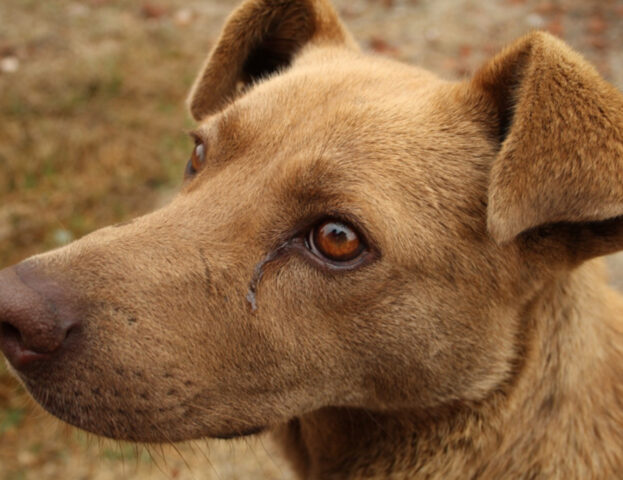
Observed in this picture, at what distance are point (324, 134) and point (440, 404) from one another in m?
1.25

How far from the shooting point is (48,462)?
189 inches

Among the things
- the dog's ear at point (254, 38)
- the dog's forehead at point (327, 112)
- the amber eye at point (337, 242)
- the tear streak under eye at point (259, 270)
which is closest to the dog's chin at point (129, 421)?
the tear streak under eye at point (259, 270)

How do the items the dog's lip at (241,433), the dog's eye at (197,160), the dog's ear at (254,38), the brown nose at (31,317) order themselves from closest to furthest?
the brown nose at (31,317)
the dog's lip at (241,433)
the dog's eye at (197,160)
the dog's ear at (254,38)

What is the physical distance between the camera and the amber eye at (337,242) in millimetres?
2625

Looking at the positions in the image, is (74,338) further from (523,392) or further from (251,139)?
(523,392)

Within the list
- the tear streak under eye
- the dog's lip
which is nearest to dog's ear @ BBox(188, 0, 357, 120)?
the tear streak under eye

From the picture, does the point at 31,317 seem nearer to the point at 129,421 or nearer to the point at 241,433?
the point at 129,421

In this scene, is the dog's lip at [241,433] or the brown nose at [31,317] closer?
the brown nose at [31,317]

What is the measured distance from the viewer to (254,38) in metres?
3.88

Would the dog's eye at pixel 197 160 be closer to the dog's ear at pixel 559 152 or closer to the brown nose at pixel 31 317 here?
→ the brown nose at pixel 31 317

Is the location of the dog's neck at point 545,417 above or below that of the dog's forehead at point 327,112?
below

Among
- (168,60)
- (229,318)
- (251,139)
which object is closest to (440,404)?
(229,318)

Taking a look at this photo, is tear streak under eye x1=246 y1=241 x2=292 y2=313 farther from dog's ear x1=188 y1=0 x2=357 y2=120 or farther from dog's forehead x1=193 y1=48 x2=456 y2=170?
dog's ear x1=188 y1=0 x2=357 y2=120

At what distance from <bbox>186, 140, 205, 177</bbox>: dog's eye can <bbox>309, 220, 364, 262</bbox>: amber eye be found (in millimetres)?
872
